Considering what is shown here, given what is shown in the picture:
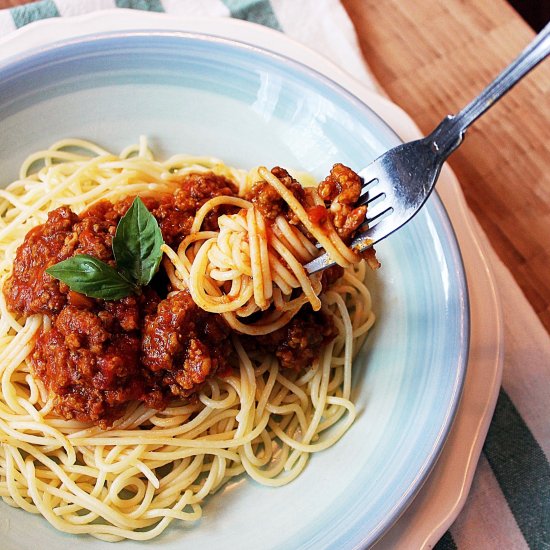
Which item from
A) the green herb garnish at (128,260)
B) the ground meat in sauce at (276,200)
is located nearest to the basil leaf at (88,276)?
the green herb garnish at (128,260)

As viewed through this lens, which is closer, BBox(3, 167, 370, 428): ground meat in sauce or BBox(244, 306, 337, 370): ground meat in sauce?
BBox(3, 167, 370, 428): ground meat in sauce

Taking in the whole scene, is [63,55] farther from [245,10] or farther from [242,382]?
[242,382]

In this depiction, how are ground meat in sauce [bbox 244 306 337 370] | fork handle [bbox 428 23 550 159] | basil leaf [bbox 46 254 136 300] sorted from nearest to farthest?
1. fork handle [bbox 428 23 550 159]
2. basil leaf [bbox 46 254 136 300]
3. ground meat in sauce [bbox 244 306 337 370]

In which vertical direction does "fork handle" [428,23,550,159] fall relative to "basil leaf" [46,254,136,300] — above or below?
above

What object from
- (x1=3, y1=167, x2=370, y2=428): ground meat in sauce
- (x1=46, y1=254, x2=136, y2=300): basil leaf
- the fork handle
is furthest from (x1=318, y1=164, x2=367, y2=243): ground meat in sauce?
(x1=46, y1=254, x2=136, y2=300): basil leaf

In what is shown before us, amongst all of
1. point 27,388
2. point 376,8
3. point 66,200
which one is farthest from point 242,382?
point 376,8

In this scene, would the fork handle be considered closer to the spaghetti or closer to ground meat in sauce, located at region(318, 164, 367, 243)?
ground meat in sauce, located at region(318, 164, 367, 243)
